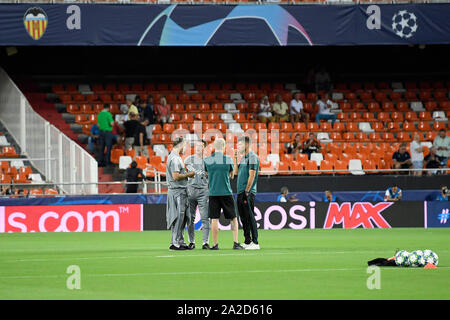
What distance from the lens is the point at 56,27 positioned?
Result: 30.4 metres

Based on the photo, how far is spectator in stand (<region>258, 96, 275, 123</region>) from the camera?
3281 centimetres

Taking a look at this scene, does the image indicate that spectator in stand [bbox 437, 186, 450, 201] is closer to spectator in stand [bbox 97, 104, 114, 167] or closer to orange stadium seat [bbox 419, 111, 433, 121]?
orange stadium seat [bbox 419, 111, 433, 121]

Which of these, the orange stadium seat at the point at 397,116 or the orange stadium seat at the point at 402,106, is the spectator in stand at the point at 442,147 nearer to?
the orange stadium seat at the point at 397,116

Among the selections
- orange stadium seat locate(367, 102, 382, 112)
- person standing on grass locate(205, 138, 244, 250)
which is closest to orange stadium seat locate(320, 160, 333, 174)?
orange stadium seat locate(367, 102, 382, 112)

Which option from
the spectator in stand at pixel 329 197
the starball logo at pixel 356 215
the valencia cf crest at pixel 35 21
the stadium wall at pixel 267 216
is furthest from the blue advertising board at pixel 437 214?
the valencia cf crest at pixel 35 21

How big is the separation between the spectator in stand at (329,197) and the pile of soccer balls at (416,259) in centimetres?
1365

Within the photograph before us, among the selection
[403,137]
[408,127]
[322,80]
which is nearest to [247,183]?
[403,137]

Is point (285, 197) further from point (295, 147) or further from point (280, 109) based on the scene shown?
point (280, 109)

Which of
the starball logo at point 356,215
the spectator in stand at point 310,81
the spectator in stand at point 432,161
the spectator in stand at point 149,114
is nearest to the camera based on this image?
the starball logo at point 356,215

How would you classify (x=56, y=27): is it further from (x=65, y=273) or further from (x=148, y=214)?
(x=65, y=273)

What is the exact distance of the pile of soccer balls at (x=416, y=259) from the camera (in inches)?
498

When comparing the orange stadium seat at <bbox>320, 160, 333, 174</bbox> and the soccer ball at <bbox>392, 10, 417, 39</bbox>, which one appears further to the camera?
Answer: the soccer ball at <bbox>392, 10, 417, 39</bbox>

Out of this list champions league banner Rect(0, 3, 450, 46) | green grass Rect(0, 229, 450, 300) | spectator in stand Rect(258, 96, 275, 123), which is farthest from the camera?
A: spectator in stand Rect(258, 96, 275, 123)
